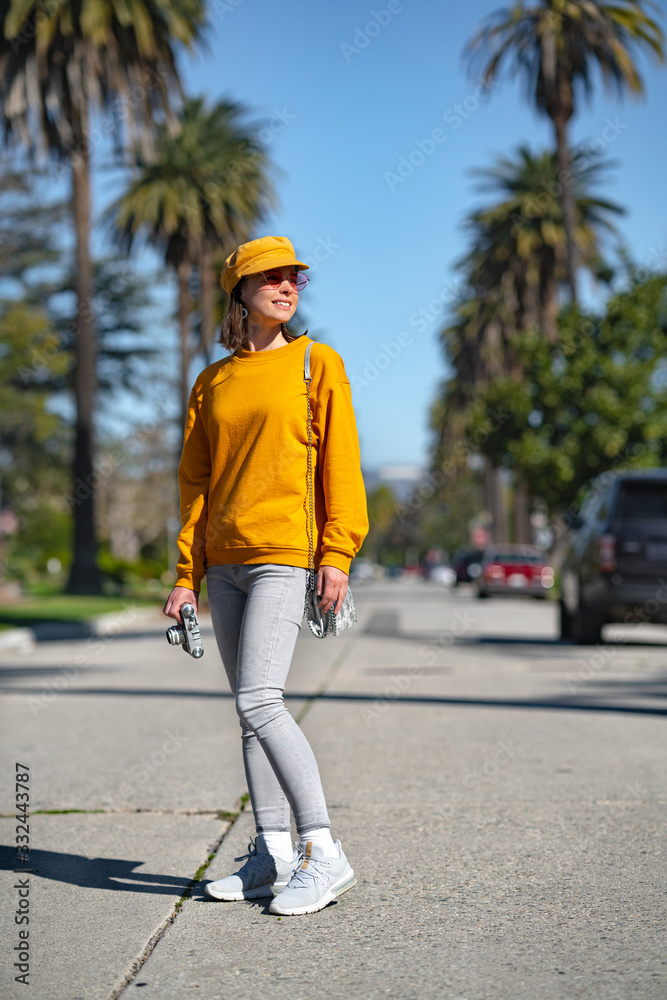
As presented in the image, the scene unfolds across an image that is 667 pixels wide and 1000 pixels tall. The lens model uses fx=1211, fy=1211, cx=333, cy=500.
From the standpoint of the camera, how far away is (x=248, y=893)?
393cm

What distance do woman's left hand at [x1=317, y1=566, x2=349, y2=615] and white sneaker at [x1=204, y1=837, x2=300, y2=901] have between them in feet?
2.73

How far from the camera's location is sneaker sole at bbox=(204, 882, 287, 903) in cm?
390

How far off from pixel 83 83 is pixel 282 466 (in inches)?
984

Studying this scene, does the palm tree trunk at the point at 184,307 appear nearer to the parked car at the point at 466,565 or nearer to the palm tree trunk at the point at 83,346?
the palm tree trunk at the point at 83,346

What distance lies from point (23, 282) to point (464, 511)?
70292 millimetres

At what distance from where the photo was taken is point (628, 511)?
12859 mm

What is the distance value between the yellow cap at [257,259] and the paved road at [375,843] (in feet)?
6.67

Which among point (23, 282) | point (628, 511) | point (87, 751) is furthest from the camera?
point (23, 282)

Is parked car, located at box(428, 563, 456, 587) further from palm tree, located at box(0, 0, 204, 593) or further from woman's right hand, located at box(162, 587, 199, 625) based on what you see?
woman's right hand, located at box(162, 587, 199, 625)

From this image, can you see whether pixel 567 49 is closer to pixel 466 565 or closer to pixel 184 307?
pixel 184 307

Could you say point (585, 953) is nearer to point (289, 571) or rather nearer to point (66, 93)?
point (289, 571)

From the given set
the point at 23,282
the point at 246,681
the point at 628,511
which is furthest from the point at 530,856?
the point at 23,282

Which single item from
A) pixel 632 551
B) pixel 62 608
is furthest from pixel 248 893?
pixel 62 608

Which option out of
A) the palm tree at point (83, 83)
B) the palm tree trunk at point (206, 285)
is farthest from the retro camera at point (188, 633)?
the palm tree trunk at point (206, 285)
